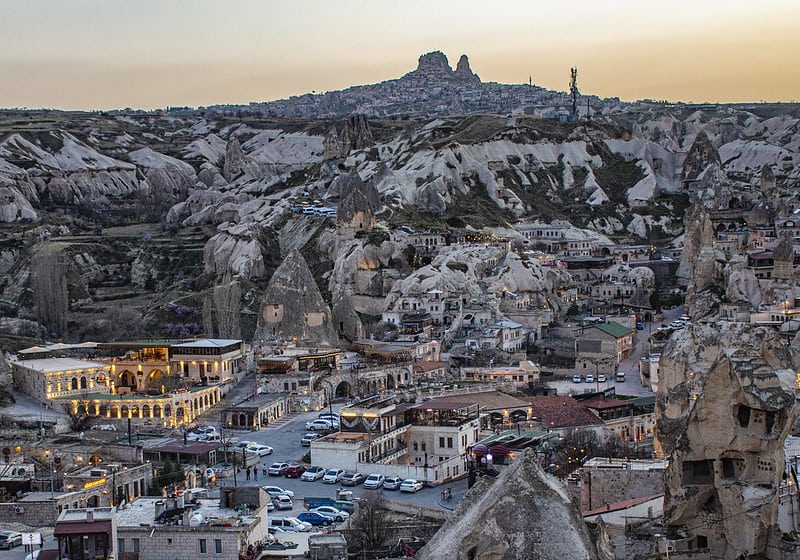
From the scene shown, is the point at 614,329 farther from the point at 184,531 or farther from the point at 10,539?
the point at 184,531

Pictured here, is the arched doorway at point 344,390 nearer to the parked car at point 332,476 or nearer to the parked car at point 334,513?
the parked car at point 332,476

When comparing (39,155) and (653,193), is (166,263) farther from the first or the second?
(39,155)

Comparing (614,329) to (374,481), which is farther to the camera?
(614,329)

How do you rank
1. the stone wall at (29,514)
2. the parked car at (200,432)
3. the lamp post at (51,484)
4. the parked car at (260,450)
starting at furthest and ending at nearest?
the parked car at (200,432) → the parked car at (260,450) → the lamp post at (51,484) → the stone wall at (29,514)

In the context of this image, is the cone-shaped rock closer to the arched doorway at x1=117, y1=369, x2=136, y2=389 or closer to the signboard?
the arched doorway at x1=117, y1=369, x2=136, y2=389

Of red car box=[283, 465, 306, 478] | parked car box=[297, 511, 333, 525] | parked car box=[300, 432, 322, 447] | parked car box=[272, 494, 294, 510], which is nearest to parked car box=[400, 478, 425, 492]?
red car box=[283, 465, 306, 478]

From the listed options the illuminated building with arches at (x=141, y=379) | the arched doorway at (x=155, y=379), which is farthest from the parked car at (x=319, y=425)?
the arched doorway at (x=155, y=379)

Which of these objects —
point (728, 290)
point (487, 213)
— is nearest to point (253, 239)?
point (487, 213)

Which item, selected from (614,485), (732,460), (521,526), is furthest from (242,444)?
(521,526)
